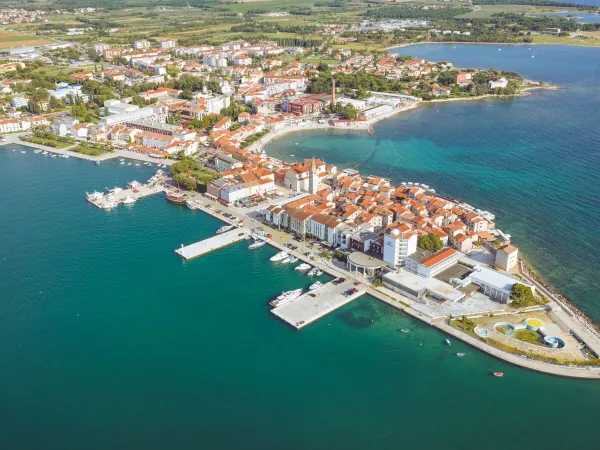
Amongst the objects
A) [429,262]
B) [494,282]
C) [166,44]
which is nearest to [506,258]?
[494,282]

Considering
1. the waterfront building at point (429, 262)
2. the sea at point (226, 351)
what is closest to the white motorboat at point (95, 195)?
the sea at point (226, 351)

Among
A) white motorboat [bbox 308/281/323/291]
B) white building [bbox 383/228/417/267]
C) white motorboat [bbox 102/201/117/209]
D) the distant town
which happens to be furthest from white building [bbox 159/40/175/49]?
white motorboat [bbox 308/281/323/291]

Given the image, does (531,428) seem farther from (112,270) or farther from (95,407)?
(112,270)

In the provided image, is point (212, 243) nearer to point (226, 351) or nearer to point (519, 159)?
point (226, 351)

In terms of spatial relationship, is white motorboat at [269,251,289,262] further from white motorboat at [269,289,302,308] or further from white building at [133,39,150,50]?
white building at [133,39,150,50]

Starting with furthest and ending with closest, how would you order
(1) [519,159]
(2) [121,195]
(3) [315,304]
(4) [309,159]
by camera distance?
(1) [519,159] < (4) [309,159] < (2) [121,195] < (3) [315,304]
